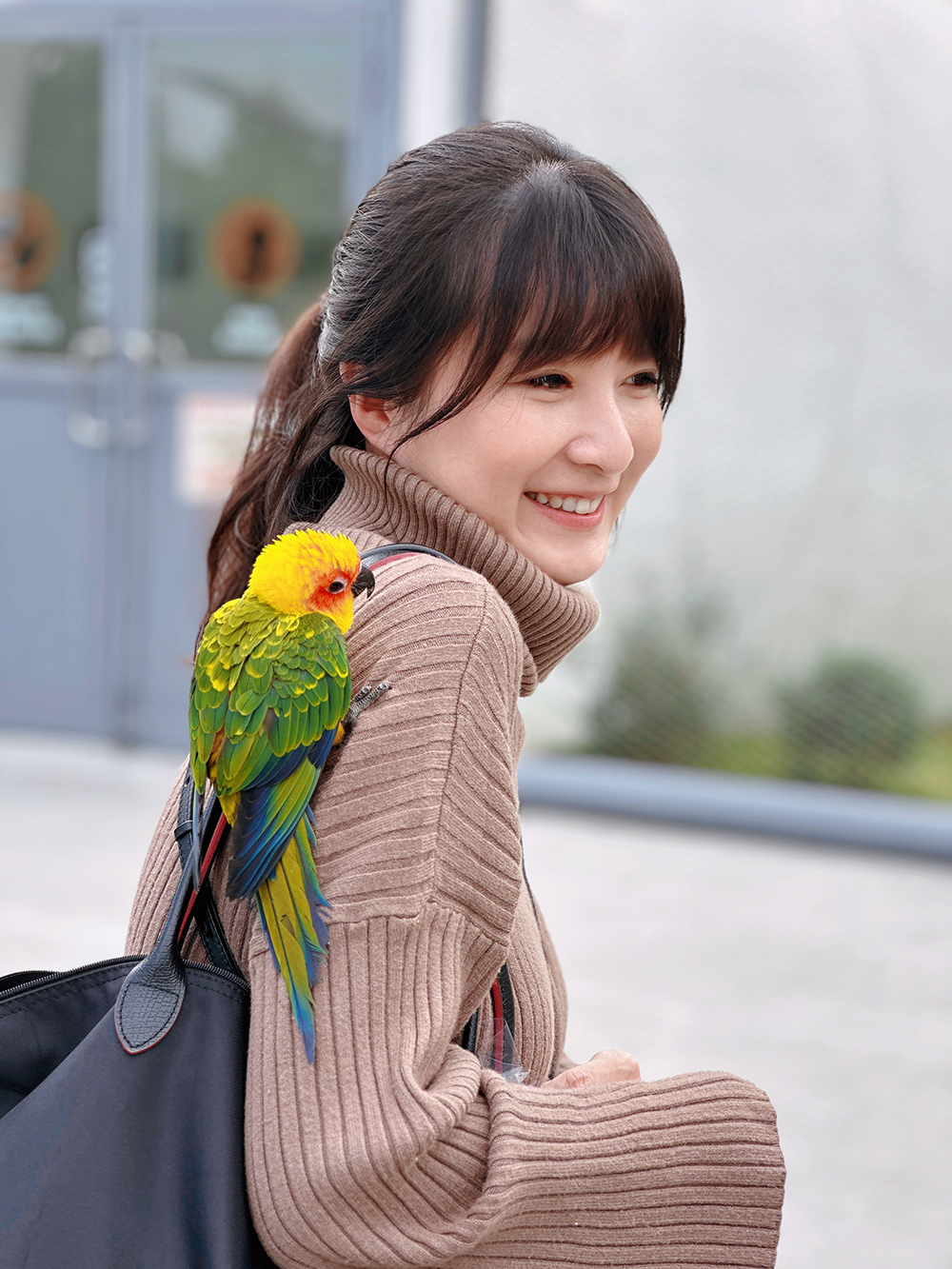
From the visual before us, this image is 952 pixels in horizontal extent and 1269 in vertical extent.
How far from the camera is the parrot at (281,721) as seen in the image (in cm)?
79

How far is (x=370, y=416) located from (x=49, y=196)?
455 cm

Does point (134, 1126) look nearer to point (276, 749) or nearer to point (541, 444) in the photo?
point (276, 749)

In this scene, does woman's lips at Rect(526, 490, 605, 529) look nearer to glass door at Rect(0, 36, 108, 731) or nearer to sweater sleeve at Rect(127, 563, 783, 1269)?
sweater sleeve at Rect(127, 563, 783, 1269)

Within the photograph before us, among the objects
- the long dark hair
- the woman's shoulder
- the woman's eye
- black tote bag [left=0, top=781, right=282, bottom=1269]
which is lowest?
black tote bag [left=0, top=781, right=282, bottom=1269]

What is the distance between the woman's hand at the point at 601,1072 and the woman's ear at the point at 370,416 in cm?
52

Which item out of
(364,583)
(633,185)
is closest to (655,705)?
Answer: (633,185)

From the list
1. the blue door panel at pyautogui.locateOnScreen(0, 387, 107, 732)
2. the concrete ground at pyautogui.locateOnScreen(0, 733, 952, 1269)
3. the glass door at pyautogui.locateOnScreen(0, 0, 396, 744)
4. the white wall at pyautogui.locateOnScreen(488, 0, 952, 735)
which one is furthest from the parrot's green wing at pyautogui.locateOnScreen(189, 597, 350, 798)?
the blue door panel at pyautogui.locateOnScreen(0, 387, 107, 732)

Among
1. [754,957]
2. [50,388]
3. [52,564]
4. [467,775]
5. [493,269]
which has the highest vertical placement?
[493,269]

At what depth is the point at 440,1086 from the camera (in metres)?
0.79

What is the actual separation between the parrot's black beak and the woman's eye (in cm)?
21

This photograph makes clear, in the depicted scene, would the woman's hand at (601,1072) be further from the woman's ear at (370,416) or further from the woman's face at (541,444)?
the woman's ear at (370,416)

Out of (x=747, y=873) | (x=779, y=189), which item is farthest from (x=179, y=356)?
(x=747, y=873)

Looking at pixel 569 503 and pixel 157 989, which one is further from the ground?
pixel 569 503

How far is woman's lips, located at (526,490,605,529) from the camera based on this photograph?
1.05 m
